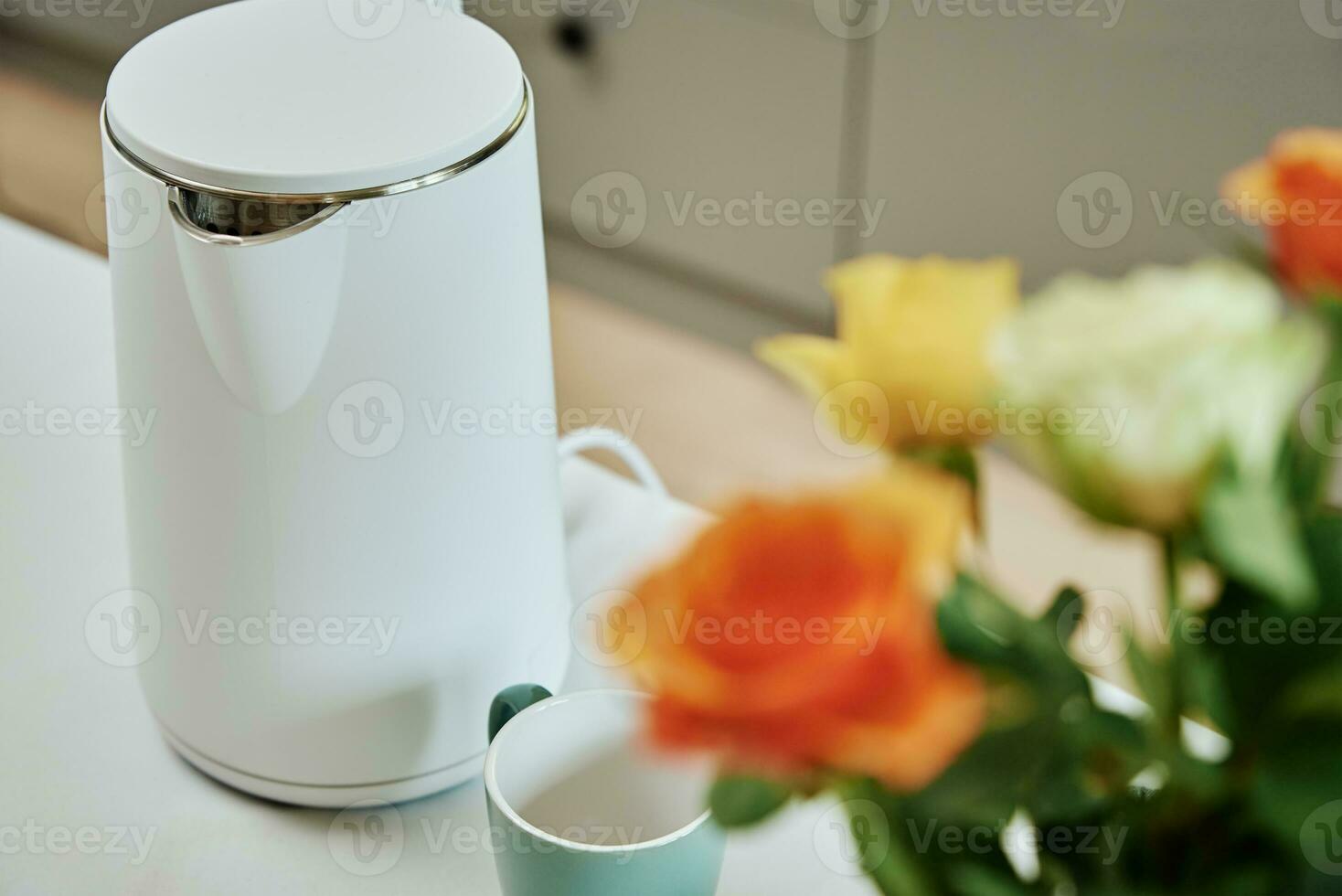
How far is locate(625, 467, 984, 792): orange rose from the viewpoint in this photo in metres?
0.19

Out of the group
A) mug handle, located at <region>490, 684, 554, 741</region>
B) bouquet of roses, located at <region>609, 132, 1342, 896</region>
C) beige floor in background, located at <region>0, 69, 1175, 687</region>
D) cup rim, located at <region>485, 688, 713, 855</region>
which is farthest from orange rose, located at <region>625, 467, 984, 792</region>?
beige floor in background, located at <region>0, 69, 1175, 687</region>

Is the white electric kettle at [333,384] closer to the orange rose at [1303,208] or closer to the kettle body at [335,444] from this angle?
the kettle body at [335,444]

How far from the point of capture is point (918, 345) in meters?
0.22

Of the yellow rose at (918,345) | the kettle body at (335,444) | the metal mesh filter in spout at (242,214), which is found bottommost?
the kettle body at (335,444)

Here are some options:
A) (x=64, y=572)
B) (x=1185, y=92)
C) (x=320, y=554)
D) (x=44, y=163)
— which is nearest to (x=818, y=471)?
(x=1185, y=92)

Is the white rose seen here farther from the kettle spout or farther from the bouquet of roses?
the kettle spout

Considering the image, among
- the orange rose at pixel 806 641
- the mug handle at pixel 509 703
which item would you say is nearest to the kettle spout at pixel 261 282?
the mug handle at pixel 509 703

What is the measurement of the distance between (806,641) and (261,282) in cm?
28

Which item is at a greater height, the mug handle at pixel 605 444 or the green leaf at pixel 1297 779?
the green leaf at pixel 1297 779

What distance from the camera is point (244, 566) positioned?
468mm

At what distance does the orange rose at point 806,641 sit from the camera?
0.19 meters

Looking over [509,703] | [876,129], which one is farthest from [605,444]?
[876,129]

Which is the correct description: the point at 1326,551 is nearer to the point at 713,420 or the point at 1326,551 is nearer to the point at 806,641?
the point at 806,641

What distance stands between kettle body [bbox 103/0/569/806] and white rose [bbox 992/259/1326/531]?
0.84 feet
